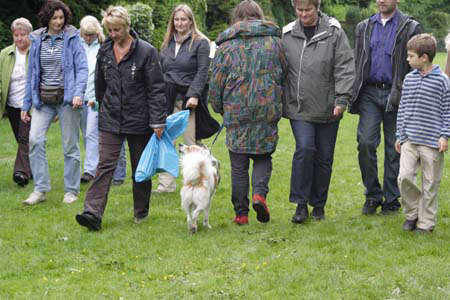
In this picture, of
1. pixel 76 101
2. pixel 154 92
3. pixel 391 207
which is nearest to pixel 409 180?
pixel 391 207

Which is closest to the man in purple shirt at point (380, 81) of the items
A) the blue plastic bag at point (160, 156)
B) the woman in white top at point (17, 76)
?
the blue plastic bag at point (160, 156)

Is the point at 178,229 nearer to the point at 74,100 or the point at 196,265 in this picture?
the point at 196,265

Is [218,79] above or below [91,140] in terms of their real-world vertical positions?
above

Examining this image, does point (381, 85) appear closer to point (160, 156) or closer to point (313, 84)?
point (313, 84)

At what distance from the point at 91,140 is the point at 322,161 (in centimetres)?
386

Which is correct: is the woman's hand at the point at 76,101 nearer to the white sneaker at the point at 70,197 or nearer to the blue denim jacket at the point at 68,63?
the blue denim jacket at the point at 68,63

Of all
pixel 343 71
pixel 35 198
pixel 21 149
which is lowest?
pixel 35 198

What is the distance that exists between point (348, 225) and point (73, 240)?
8.80 feet

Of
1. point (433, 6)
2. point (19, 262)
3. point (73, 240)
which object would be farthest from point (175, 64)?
point (433, 6)

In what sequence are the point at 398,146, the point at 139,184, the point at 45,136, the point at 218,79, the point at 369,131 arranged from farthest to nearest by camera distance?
the point at 45,136, the point at 139,184, the point at 369,131, the point at 218,79, the point at 398,146

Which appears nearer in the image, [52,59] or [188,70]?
[52,59]

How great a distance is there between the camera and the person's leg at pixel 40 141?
8.73m

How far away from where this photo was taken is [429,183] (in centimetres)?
679

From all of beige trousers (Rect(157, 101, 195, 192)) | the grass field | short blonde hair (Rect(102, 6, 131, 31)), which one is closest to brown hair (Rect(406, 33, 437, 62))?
the grass field
